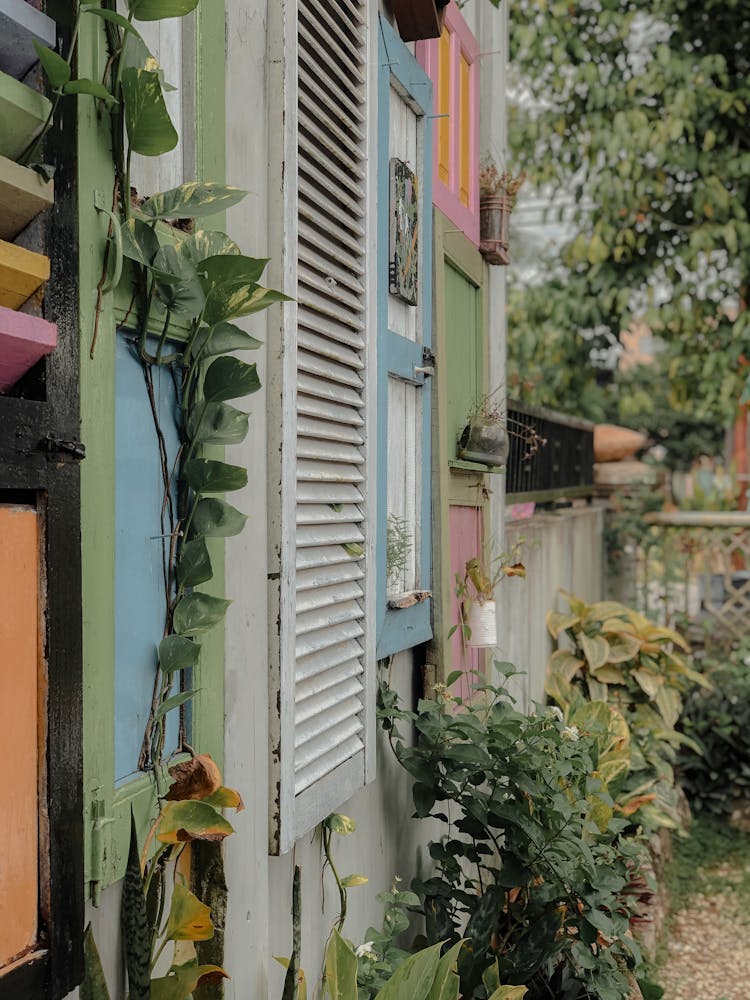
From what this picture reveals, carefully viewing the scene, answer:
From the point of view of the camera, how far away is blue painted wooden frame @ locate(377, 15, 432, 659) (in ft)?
9.04

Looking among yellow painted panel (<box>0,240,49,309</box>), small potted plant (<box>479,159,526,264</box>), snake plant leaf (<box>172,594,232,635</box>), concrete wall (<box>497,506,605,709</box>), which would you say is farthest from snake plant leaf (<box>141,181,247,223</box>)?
concrete wall (<box>497,506,605,709</box>)

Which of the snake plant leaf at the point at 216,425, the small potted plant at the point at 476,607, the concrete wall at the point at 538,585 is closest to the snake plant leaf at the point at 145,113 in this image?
the snake plant leaf at the point at 216,425

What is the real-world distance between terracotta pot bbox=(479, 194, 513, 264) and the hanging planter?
1098 mm

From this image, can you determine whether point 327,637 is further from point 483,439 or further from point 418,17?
point 418,17

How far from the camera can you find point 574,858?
2.88 m

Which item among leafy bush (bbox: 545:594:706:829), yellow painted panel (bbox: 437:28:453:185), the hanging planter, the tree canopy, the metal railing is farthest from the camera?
the tree canopy

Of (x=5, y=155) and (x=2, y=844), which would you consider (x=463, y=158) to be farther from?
(x=2, y=844)

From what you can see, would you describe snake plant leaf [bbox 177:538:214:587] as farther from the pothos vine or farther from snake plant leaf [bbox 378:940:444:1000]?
snake plant leaf [bbox 378:940:444:1000]

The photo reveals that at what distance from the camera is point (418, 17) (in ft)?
9.74

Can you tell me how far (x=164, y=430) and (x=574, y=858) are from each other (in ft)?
6.25

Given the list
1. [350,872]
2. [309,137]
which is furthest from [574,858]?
[309,137]

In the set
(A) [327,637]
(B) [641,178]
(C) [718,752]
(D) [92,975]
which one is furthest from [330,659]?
(B) [641,178]

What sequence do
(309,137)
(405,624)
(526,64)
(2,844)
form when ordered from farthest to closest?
(526,64), (405,624), (309,137), (2,844)

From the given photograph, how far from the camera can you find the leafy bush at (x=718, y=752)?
6.18 meters
